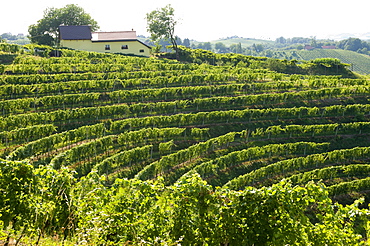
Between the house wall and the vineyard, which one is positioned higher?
the house wall

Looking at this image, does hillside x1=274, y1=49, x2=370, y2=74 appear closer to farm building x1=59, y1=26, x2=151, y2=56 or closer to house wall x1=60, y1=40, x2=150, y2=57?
house wall x1=60, y1=40, x2=150, y2=57

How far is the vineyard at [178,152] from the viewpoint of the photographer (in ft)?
35.6

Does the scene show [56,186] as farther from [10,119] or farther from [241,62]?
[241,62]

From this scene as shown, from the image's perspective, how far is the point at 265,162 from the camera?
108 ft

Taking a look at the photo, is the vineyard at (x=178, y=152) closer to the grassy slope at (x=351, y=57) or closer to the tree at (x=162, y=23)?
the tree at (x=162, y=23)

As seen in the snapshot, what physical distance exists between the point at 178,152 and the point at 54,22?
181ft

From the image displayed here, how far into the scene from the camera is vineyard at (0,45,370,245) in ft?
35.6

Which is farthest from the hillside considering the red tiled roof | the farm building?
the farm building

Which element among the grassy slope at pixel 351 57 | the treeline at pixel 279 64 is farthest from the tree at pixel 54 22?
the grassy slope at pixel 351 57

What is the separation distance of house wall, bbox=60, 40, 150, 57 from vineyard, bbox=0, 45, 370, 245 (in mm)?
7965

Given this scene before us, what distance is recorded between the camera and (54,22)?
7156cm

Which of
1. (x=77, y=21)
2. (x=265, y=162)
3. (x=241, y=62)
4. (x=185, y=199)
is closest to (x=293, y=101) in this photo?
(x=265, y=162)

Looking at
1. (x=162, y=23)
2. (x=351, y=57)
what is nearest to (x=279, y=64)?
(x=162, y=23)

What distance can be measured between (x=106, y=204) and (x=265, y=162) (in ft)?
77.6
